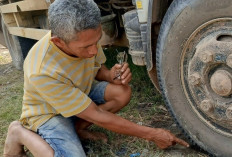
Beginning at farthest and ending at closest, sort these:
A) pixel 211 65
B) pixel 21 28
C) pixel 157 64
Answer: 1. pixel 21 28
2. pixel 157 64
3. pixel 211 65

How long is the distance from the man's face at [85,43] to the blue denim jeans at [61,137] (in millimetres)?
527

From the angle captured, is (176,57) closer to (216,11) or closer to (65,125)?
(216,11)

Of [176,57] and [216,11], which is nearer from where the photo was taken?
[216,11]

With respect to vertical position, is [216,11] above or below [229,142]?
above

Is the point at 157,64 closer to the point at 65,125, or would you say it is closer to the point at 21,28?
the point at 65,125

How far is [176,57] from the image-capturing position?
1.92m

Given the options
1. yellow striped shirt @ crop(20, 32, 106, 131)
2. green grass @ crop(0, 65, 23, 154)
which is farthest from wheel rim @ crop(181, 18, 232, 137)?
green grass @ crop(0, 65, 23, 154)

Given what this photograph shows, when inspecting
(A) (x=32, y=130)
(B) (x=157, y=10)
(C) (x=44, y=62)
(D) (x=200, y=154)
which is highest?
(B) (x=157, y=10)

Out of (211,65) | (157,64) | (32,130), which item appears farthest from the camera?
(32,130)

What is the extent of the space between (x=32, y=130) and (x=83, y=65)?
1.82ft

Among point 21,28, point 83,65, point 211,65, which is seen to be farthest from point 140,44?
point 21,28

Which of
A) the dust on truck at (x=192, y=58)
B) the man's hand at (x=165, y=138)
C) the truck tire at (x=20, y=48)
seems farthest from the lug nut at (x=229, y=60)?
the truck tire at (x=20, y=48)

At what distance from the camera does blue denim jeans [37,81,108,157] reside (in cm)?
204

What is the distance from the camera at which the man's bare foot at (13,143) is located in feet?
7.20
